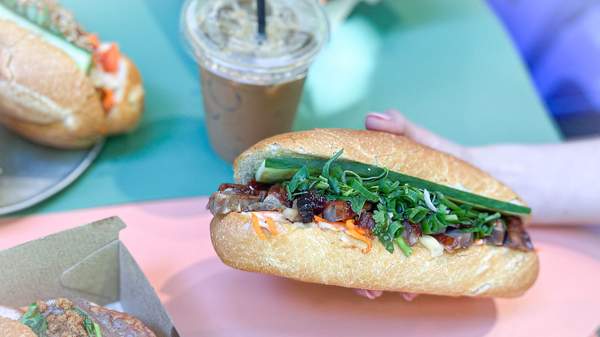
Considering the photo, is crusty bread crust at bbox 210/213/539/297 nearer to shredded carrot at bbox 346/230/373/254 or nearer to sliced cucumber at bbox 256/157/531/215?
shredded carrot at bbox 346/230/373/254

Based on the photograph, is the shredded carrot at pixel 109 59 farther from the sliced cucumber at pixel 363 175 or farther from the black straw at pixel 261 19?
the sliced cucumber at pixel 363 175

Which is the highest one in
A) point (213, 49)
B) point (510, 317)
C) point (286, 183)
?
point (213, 49)

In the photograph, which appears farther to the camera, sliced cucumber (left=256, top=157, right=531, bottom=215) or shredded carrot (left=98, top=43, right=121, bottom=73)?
shredded carrot (left=98, top=43, right=121, bottom=73)

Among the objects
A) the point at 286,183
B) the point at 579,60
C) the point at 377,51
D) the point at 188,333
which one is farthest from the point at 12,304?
the point at 579,60

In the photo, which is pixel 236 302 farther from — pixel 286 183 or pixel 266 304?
pixel 286 183

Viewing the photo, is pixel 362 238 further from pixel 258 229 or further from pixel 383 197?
pixel 258 229

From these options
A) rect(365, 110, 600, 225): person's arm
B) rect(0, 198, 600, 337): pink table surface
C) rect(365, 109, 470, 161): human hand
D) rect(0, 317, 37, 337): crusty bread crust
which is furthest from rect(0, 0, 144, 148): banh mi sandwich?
rect(365, 110, 600, 225): person's arm
